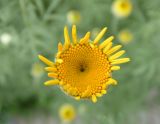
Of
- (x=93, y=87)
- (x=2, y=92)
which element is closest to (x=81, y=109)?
(x=2, y=92)

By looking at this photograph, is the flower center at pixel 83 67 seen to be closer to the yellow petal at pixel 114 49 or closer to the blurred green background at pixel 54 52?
the yellow petal at pixel 114 49

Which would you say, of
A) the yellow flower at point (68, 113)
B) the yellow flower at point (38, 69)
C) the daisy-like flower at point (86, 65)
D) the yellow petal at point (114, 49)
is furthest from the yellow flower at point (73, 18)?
the yellow petal at point (114, 49)

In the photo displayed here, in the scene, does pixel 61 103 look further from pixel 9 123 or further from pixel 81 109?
pixel 9 123

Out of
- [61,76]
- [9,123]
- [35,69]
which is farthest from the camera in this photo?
[9,123]

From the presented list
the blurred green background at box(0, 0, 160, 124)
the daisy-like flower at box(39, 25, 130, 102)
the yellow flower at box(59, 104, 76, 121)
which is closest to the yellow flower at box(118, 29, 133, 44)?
the blurred green background at box(0, 0, 160, 124)

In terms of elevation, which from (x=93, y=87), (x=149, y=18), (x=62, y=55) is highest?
(x=149, y=18)
